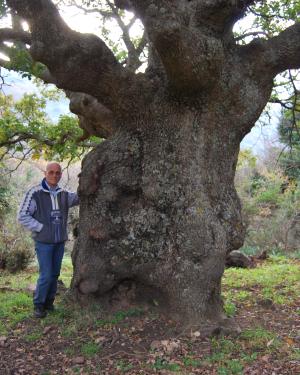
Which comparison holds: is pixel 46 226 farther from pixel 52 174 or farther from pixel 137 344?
pixel 137 344

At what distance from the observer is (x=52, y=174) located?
6305 millimetres

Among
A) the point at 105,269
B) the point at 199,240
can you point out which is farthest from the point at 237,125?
the point at 105,269

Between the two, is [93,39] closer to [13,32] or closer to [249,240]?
[13,32]

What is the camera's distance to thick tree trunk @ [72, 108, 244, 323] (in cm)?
562

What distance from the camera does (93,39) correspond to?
5488mm

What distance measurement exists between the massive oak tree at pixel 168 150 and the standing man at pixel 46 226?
1.10ft

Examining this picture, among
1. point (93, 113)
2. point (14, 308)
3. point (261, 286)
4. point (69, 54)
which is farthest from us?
point (261, 286)

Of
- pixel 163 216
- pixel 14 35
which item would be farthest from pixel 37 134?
pixel 163 216

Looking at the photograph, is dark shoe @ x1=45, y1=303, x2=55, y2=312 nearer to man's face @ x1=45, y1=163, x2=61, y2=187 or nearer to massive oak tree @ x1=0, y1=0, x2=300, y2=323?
massive oak tree @ x1=0, y1=0, x2=300, y2=323

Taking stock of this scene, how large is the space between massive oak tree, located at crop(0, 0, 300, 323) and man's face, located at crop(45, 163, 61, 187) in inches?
15.8

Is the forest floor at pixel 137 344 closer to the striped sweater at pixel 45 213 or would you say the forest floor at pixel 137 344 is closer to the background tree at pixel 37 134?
the striped sweater at pixel 45 213

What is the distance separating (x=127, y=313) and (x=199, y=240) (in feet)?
4.28

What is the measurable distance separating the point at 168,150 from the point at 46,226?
6.44 feet

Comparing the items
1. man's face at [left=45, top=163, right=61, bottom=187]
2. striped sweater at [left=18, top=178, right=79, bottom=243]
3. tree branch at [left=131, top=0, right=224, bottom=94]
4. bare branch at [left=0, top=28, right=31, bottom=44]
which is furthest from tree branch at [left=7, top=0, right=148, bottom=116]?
bare branch at [left=0, top=28, right=31, bottom=44]
